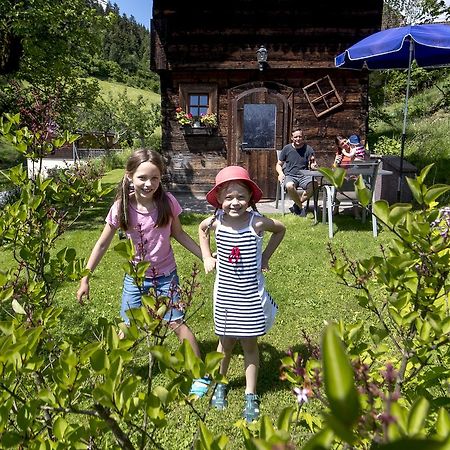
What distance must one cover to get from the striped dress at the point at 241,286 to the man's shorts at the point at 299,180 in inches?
205

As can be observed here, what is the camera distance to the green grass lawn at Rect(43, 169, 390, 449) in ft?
9.78

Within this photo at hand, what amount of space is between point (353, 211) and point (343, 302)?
13.2ft

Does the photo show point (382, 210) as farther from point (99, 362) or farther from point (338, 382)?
point (338, 382)

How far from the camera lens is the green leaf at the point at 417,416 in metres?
0.61

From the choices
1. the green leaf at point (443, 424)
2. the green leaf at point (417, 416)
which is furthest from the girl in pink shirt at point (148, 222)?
the green leaf at point (417, 416)

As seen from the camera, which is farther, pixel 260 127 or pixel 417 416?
pixel 260 127

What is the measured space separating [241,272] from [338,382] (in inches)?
98.1

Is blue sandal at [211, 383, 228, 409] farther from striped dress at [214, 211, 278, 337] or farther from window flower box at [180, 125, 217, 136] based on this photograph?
window flower box at [180, 125, 217, 136]

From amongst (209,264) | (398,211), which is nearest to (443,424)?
(398,211)

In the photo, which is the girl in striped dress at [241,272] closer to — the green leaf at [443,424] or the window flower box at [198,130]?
the green leaf at [443,424]

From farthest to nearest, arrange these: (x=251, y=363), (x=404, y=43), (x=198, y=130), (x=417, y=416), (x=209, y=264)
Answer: (x=198, y=130) < (x=404, y=43) < (x=251, y=363) < (x=209, y=264) < (x=417, y=416)

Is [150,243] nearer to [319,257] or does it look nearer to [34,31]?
[319,257]

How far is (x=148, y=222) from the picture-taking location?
10.4ft

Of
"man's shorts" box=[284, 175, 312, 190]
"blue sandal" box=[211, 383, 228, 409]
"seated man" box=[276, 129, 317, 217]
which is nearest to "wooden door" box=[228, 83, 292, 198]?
"seated man" box=[276, 129, 317, 217]
